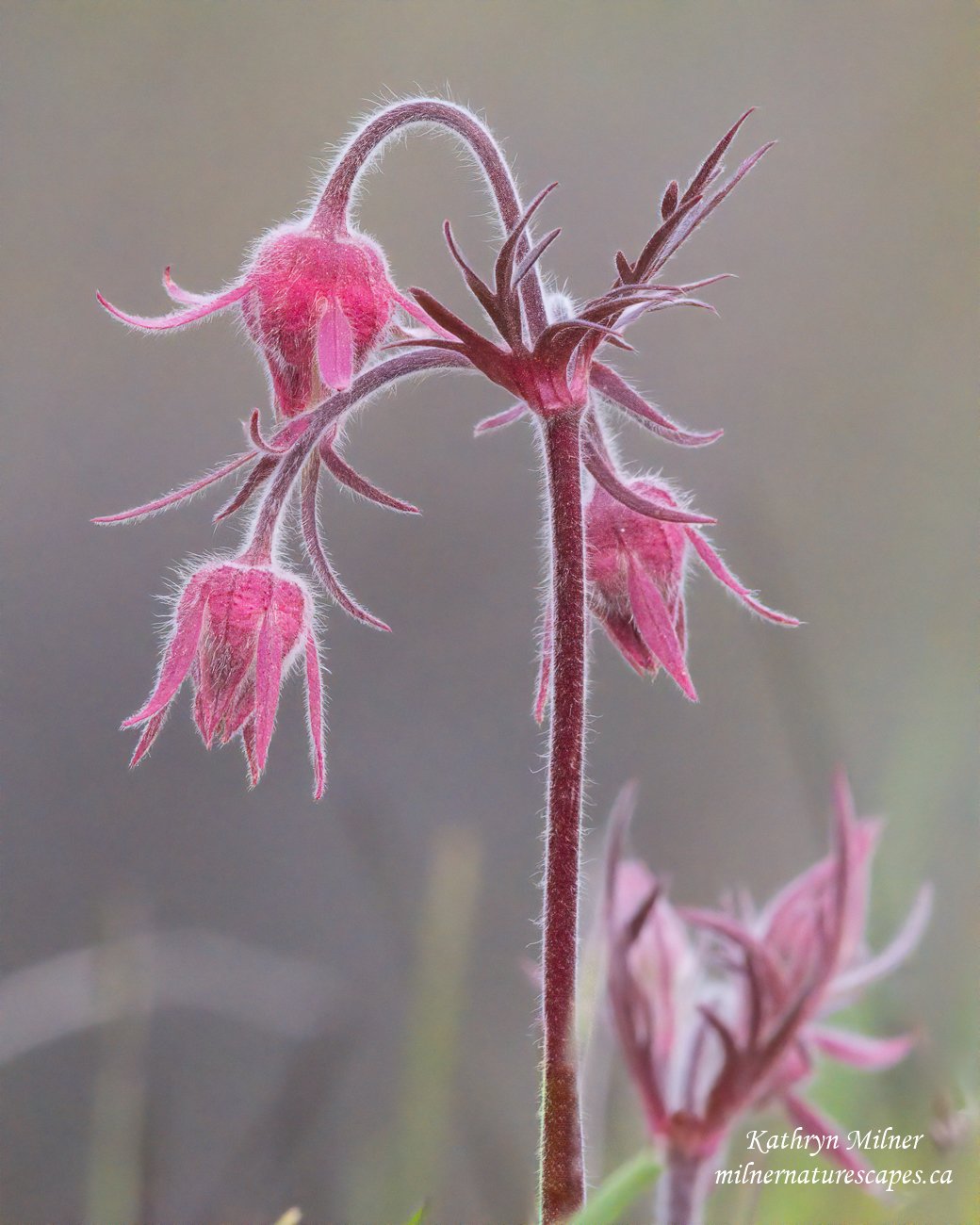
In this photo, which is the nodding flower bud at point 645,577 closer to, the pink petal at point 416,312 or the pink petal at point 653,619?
the pink petal at point 653,619

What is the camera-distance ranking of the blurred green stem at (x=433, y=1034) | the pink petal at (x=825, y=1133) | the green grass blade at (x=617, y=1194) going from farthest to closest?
1. the blurred green stem at (x=433, y=1034)
2. the pink petal at (x=825, y=1133)
3. the green grass blade at (x=617, y=1194)

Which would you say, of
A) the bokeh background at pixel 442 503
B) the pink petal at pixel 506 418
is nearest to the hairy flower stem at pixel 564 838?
the pink petal at pixel 506 418

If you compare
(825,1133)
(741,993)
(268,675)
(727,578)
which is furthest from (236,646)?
(825,1133)

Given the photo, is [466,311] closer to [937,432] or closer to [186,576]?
[937,432]

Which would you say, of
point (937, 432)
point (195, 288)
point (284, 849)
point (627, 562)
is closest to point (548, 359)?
point (627, 562)

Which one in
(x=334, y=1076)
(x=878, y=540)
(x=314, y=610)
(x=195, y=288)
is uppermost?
(x=195, y=288)

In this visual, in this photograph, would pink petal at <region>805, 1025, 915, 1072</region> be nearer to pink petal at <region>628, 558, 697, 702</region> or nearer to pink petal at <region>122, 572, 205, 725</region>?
pink petal at <region>628, 558, 697, 702</region>

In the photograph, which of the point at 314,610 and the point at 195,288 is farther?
the point at 195,288
